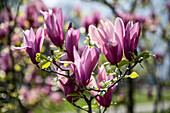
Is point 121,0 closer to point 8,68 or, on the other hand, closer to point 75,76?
point 8,68

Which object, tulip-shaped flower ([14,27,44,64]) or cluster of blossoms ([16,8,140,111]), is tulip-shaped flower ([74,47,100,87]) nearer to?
cluster of blossoms ([16,8,140,111])

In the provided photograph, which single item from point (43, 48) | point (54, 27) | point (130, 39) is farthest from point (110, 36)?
point (43, 48)

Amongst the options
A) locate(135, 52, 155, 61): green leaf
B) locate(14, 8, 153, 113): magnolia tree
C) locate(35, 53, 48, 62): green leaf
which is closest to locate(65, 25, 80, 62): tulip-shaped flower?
locate(14, 8, 153, 113): magnolia tree

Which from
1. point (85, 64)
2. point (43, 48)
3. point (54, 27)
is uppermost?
point (54, 27)

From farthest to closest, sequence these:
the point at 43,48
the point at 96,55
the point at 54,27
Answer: the point at 43,48 < the point at 54,27 < the point at 96,55

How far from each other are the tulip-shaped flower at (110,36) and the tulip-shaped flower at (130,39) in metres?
0.02

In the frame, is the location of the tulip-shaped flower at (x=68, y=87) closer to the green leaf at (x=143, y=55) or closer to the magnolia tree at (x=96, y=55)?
the magnolia tree at (x=96, y=55)

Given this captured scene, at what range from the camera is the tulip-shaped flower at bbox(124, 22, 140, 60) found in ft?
2.62

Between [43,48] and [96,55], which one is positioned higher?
[96,55]

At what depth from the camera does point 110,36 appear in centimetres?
81

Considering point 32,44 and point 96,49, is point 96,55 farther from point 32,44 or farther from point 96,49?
point 32,44

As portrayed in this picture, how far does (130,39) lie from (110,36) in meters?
0.08

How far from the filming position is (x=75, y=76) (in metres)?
0.85

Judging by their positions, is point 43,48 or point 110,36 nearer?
point 110,36
